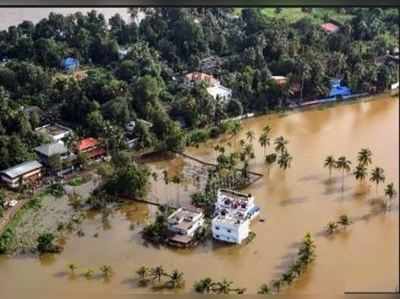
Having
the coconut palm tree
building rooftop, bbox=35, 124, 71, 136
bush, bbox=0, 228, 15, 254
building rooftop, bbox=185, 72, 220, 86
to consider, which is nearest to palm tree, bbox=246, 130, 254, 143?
the coconut palm tree

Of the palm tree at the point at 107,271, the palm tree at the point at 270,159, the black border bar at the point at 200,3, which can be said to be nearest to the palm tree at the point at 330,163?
the palm tree at the point at 270,159

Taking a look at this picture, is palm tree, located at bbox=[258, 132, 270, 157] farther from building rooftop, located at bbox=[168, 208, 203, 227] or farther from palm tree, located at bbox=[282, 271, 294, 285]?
palm tree, located at bbox=[282, 271, 294, 285]

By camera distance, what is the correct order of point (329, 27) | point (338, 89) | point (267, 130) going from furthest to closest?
point (329, 27)
point (338, 89)
point (267, 130)

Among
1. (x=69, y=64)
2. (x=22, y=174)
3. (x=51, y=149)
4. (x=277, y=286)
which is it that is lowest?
(x=277, y=286)

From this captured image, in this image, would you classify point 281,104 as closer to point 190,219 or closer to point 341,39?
point 341,39

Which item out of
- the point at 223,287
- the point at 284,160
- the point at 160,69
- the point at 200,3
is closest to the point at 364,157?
the point at 284,160

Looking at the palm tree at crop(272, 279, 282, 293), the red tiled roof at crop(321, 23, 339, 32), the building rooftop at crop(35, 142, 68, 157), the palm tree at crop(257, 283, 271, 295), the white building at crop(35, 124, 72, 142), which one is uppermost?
the white building at crop(35, 124, 72, 142)

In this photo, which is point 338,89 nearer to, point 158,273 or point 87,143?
point 87,143
